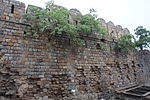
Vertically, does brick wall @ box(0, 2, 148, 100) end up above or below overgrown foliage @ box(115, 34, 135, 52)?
below

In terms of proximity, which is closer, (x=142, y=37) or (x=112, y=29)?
(x=112, y=29)

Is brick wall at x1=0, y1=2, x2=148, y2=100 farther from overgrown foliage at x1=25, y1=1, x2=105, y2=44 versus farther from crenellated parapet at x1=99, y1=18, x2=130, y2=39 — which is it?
crenellated parapet at x1=99, y1=18, x2=130, y2=39

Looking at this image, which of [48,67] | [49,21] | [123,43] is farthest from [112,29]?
[48,67]

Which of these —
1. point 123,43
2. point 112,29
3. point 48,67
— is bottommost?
point 48,67

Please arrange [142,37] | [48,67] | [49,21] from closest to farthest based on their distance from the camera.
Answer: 1. [48,67]
2. [49,21]
3. [142,37]

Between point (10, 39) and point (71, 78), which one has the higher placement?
point (10, 39)

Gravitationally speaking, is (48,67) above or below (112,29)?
below

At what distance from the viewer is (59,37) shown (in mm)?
4133

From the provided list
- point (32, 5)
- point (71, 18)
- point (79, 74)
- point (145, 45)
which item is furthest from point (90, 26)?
point (145, 45)

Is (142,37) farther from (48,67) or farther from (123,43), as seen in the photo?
(48,67)

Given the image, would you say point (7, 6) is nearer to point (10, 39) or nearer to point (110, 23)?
point (10, 39)

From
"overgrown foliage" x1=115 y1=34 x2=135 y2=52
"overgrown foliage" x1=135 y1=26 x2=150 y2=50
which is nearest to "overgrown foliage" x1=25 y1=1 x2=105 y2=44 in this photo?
"overgrown foliage" x1=115 y1=34 x2=135 y2=52

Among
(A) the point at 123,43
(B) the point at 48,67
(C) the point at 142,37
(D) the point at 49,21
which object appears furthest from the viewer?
(C) the point at 142,37

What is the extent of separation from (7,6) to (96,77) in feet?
12.0
